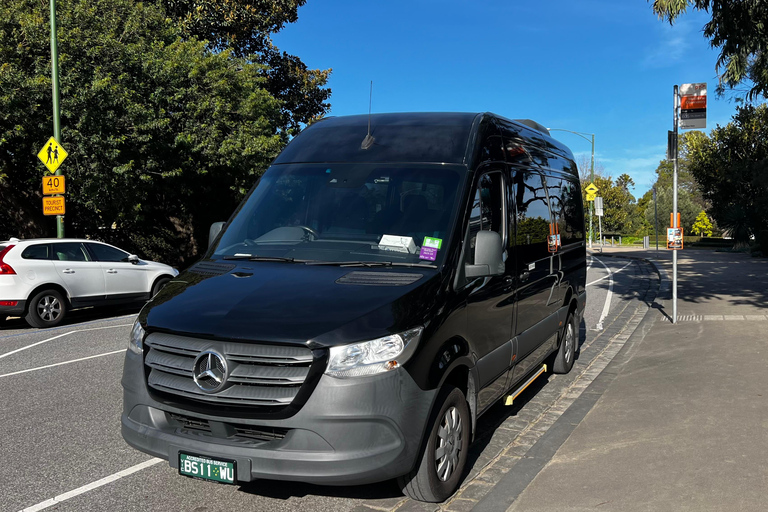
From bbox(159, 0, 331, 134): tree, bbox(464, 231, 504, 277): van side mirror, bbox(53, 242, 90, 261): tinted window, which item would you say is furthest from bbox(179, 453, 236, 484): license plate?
bbox(159, 0, 331, 134): tree

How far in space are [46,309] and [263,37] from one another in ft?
70.1

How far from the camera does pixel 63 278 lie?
39.5 ft

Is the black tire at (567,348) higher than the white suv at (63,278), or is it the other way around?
the white suv at (63,278)

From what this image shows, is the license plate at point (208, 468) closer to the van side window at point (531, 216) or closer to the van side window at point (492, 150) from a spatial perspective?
the van side window at point (492, 150)

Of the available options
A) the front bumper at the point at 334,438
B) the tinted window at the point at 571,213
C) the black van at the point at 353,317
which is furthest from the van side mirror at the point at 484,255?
the tinted window at the point at 571,213

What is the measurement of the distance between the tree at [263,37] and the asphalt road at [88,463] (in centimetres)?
1846

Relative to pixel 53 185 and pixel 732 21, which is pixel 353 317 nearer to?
pixel 732 21

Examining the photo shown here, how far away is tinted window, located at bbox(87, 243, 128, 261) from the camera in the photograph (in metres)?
13.0

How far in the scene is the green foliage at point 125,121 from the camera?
16.3 meters

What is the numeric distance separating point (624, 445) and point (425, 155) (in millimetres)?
2652

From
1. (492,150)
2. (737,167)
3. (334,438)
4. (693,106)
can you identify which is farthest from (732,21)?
(737,167)

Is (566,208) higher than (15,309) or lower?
higher

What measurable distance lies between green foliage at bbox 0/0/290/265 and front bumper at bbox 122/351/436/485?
47.2ft

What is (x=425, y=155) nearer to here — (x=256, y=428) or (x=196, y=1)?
(x=256, y=428)
